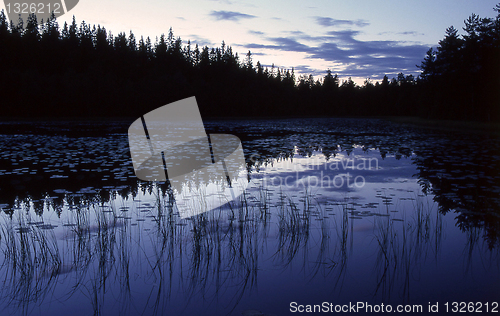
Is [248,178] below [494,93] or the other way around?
below

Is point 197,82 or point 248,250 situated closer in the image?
point 248,250

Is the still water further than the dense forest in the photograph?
No

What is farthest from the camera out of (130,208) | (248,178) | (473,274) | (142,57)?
(142,57)

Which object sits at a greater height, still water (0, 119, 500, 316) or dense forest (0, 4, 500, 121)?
dense forest (0, 4, 500, 121)

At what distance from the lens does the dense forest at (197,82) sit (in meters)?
47.2

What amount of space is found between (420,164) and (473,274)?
11.0 metres

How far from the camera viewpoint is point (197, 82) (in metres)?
99.8

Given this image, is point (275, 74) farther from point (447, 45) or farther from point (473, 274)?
point (473, 274)

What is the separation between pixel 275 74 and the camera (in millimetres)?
157000

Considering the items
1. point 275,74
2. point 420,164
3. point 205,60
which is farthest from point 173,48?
point 420,164

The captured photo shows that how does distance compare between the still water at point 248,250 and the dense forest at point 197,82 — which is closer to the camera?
the still water at point 248,250

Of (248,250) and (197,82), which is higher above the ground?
(197,82)

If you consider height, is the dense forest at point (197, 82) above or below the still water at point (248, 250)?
above

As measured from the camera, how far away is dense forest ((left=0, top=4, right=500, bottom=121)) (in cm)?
4716
